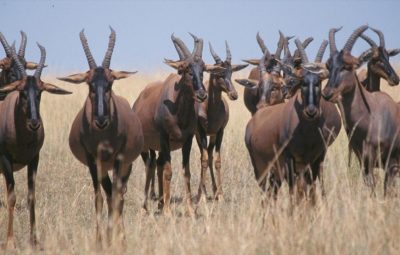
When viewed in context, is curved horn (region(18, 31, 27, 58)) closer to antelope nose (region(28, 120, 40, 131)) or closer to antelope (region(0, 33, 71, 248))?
antelope (region(0, 33, 71, 248))

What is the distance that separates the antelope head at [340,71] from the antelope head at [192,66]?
2.19 meters

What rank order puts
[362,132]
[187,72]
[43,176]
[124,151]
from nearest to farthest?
1. [124,151]
2. [362,132]
3. [187,72]
4. [43,176]

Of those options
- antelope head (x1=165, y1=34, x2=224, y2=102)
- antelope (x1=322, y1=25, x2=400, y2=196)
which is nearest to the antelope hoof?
antelope head (x1=165, y1=34, x2=224, y2=102)

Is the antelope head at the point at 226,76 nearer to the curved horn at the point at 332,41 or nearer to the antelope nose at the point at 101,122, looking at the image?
the curved horn at the point at 332,41

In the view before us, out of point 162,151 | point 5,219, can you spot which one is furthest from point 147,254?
point 162,151

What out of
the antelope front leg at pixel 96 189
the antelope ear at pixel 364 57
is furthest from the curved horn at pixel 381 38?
the antelope front leg at pixel 96 189

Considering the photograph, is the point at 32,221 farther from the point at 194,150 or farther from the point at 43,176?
the point at 194,150

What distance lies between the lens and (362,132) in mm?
9805

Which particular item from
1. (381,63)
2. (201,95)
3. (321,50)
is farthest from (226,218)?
(381,63)

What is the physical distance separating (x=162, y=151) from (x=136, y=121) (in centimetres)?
202

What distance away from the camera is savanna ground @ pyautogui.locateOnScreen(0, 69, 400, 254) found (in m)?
6.45

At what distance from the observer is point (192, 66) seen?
448 inches

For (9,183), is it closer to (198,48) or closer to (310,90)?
(310,90)

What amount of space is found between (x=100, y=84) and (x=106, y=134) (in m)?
0.66
